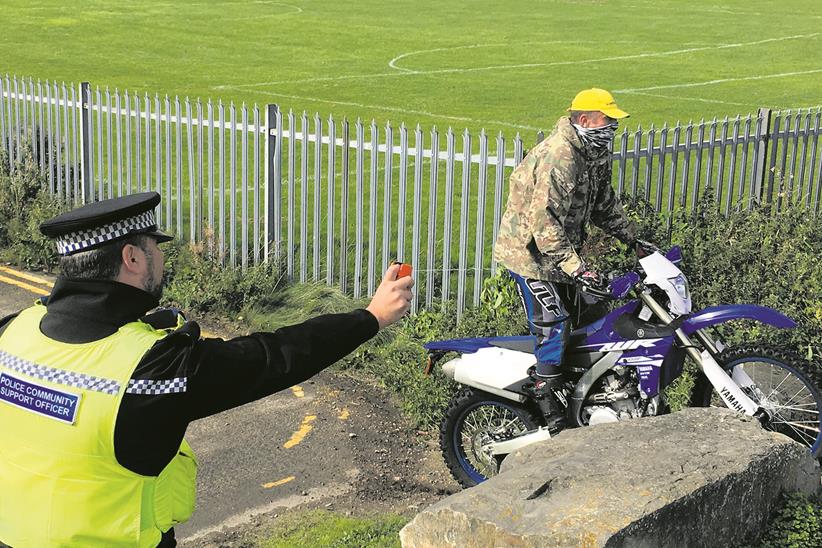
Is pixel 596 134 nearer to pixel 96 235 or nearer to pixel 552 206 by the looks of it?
pixel 552 206

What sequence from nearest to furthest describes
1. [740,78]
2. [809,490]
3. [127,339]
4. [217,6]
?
[127,339]
[809,490]
[740,78]
[217,6]

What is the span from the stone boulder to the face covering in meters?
1.43

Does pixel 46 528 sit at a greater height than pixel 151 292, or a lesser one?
lesser

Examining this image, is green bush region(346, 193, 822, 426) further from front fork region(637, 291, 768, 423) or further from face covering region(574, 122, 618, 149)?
face covering region(574, 122, 618, 149)

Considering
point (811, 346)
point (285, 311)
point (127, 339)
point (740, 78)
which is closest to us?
point (127, 339)

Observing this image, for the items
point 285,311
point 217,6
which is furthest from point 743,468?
point 217,6

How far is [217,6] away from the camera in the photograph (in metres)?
45.8

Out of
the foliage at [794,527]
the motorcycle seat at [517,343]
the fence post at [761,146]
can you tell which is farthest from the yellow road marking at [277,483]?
the fence post at [761,146]

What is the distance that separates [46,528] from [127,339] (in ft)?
1.72

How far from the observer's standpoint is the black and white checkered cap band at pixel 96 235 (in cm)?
315

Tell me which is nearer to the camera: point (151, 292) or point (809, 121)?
point (151, 292)

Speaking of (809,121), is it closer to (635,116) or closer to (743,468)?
(743,468)

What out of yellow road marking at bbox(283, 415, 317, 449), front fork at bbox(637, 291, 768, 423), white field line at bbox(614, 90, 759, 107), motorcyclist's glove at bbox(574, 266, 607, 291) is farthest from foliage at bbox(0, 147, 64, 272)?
white field line at bbox(614, 90, 759, 107)

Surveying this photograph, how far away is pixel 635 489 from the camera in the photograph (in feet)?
15.2
